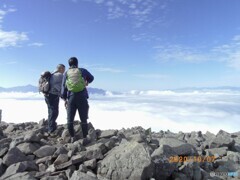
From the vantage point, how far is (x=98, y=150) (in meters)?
6.90

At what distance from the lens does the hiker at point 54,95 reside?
10547 millimetres

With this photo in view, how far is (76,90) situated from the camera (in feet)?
29.2

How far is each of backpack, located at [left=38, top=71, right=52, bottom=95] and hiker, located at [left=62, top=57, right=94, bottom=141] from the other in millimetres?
1458

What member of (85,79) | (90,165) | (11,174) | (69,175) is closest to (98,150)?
(90,165)

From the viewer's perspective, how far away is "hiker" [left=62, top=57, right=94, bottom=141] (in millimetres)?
8883

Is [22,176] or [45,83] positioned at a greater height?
[45,83]

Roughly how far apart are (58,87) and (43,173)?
15.7ft

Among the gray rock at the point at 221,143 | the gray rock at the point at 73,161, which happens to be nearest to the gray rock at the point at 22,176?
the gray rock at the point at 73,161

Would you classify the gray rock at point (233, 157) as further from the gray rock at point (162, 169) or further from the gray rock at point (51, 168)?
the gray rock at point (51, 168)

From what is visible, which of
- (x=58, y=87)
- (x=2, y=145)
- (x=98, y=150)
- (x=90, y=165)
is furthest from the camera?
(x=58, y=87)

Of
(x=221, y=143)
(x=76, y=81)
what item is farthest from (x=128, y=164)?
(x=221, y=143)

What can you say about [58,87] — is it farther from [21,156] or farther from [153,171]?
[153,171]

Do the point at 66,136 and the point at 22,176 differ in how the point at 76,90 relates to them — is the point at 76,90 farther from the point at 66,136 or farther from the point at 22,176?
the point at 22,176

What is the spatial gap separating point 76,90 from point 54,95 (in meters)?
2.03
